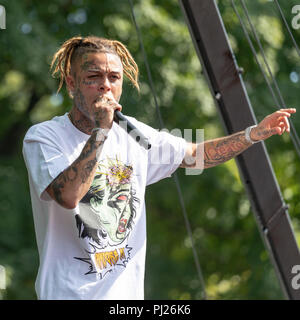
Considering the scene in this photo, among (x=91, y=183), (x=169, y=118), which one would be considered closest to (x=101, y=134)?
(x=91, y=183)

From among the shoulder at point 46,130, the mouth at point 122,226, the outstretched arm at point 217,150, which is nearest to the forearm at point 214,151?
the outstretched arm at point 217,150

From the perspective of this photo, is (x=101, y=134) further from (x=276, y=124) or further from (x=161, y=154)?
(x=276, y=124)

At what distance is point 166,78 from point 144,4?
97cm

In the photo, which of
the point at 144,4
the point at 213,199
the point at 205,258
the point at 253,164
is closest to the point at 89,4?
the point at 144,4

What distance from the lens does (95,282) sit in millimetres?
2564

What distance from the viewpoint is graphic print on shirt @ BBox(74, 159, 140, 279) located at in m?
2.59

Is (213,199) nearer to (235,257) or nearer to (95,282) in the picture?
(235,257)

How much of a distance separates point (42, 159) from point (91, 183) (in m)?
0.19

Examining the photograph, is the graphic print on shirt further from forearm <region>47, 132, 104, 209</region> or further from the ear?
the ear

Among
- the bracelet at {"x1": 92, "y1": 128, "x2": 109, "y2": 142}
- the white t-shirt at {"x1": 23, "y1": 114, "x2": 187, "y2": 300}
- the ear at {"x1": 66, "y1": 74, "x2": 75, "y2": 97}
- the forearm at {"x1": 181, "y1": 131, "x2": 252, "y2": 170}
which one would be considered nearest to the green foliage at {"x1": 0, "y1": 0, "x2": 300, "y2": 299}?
the forearm at {"x1": 181, "y1": 131, "x2": 252, "y2": 170}

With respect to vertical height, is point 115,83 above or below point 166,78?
below

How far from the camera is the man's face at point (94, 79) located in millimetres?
2648

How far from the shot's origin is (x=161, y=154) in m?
2.96

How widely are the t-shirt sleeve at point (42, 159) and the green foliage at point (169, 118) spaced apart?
205 inches
